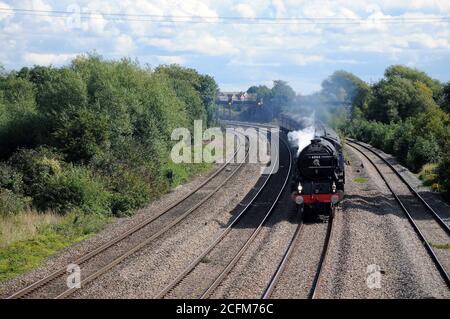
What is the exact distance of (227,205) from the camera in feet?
80.3

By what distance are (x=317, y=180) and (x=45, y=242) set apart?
32.1ft

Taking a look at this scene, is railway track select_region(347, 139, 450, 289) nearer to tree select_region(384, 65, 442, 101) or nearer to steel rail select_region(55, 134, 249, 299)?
steel rail select_region(55, 134, 249, 299)

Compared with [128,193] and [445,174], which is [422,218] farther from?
[128,193]

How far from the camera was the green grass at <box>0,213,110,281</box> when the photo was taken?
15.9 meters

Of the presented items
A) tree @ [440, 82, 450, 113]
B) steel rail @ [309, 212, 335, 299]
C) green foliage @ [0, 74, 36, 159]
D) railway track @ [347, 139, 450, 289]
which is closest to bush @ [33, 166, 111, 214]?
green foliage @ [0, 74, 36, 159]

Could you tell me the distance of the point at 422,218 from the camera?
21312 millimetres

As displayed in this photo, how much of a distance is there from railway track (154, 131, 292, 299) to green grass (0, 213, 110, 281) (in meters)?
4.57

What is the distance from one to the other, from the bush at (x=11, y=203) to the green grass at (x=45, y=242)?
7.05 feet

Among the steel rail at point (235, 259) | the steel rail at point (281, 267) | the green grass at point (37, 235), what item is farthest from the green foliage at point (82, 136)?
the steel rail at point (281, 267)

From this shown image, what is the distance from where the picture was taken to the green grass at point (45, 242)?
52.3ft

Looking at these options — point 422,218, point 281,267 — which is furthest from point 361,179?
point 281,267
